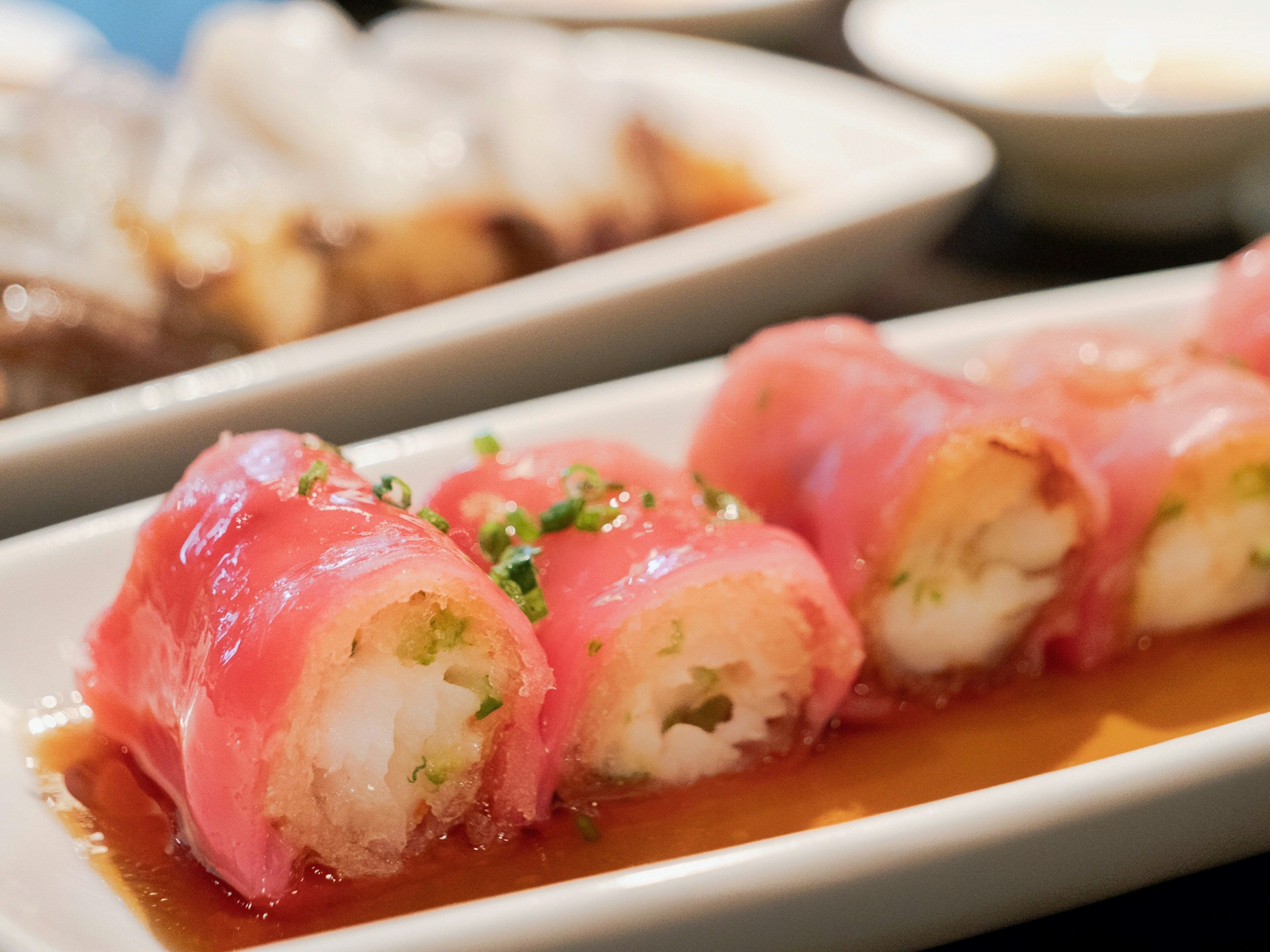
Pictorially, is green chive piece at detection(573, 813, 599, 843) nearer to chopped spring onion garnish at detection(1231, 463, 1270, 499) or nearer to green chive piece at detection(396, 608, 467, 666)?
green chive piece at detection(396, 608, 467, 666)

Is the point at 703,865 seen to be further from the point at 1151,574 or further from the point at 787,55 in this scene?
the point at 787,55

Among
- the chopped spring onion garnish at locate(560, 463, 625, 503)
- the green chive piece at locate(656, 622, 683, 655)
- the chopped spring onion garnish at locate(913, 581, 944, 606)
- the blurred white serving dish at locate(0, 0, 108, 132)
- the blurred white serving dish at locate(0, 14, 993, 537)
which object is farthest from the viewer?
the blurred white serving dish at locate(0, 0, 108, 132)

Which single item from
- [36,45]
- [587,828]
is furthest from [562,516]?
[36,45]

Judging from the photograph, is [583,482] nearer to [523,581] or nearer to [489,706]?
[523,581]

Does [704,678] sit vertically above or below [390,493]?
below

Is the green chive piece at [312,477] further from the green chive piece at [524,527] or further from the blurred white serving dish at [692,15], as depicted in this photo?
the blurred white serving dish at [692,15]

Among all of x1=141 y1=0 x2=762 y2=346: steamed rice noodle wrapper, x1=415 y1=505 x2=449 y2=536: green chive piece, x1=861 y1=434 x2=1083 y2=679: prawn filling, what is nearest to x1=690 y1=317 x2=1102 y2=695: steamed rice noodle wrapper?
Answer: x1=861 y1=434 x2=1083 y2=679: prawn filling
